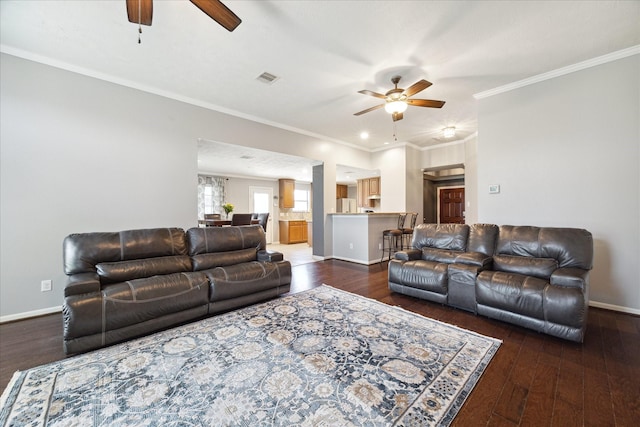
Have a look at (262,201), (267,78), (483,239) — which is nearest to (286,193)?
(262,201)

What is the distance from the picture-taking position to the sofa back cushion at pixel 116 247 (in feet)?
8.30

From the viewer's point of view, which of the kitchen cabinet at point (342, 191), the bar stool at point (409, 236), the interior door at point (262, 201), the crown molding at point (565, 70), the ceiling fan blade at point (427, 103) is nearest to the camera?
the crown molding at point (565, 70)

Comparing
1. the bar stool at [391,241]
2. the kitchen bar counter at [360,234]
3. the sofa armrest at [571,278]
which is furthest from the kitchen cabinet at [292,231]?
the sofa armrest at [571,278]

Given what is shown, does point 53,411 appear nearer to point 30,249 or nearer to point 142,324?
point 142,324

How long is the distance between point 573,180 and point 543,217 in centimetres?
56

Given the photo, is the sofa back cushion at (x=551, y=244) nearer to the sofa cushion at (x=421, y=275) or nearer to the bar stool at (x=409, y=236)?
the sofa cushion at (x=421, y=275)

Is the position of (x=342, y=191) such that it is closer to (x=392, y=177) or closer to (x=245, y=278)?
(x=392, y=177)

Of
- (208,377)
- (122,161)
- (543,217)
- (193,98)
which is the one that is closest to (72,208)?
(122,161)

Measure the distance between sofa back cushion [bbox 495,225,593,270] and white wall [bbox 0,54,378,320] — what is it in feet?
14.6

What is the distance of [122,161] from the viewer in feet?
11.0

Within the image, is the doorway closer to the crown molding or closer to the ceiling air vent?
the crown molding

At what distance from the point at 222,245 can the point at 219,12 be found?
2.58 meters

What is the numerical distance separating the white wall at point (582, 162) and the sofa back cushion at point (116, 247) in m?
4.57

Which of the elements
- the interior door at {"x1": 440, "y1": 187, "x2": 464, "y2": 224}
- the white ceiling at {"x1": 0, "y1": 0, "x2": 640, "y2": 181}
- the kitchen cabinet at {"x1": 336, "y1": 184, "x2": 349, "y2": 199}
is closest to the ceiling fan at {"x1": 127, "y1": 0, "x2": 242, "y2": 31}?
the white ceiling at {"x1": 0, "y1": 0, "x2": 640, "y2": 181}
